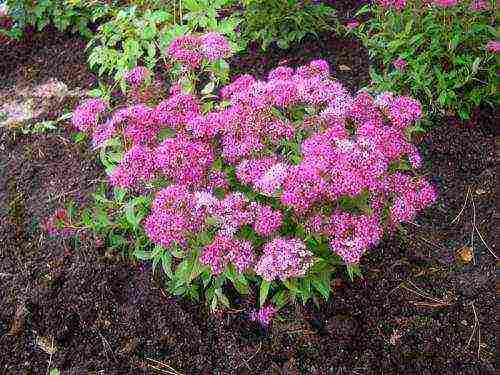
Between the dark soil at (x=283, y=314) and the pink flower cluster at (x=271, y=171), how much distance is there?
1.64 ft

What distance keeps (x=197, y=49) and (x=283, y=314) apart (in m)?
1.28

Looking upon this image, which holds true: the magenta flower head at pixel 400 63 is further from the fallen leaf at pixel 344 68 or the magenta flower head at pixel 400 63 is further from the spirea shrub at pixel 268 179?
the spirea shrub at pixel 268 179

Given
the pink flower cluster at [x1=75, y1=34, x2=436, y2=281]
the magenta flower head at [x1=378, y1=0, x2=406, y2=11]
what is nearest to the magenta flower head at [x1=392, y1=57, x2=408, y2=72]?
the magenta flower head at [x1=378, y1=0, x2=406, y2=11]

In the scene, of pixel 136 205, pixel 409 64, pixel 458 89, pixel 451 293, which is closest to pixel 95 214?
pixel 136 205

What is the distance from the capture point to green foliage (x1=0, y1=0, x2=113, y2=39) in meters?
4.63

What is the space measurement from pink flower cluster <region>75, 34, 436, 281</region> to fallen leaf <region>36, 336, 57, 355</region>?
0.92 meters

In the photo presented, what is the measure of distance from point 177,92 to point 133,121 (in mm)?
414

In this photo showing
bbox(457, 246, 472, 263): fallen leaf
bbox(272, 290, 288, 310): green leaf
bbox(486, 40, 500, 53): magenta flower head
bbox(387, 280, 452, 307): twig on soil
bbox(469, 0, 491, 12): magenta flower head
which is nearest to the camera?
bbox(272, 290, 288, 310): green leaf

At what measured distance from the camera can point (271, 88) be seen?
222cm

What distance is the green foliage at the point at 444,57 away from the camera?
10.4 ft

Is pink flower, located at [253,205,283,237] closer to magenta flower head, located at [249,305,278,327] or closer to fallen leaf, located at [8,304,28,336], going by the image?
magenta flower head, located at [249,305,278,327]

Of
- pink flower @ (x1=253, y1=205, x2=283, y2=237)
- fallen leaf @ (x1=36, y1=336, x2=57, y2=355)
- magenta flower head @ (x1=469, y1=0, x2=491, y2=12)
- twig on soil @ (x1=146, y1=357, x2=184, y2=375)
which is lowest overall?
twig on soil @ (x1=146, y1=357, x2=184, y2=375)

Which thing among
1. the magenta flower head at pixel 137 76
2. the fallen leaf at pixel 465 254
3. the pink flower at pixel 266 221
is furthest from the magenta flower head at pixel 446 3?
the pink flower at pixel 266 221

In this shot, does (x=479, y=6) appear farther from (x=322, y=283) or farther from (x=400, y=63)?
(x=322, y=283)
